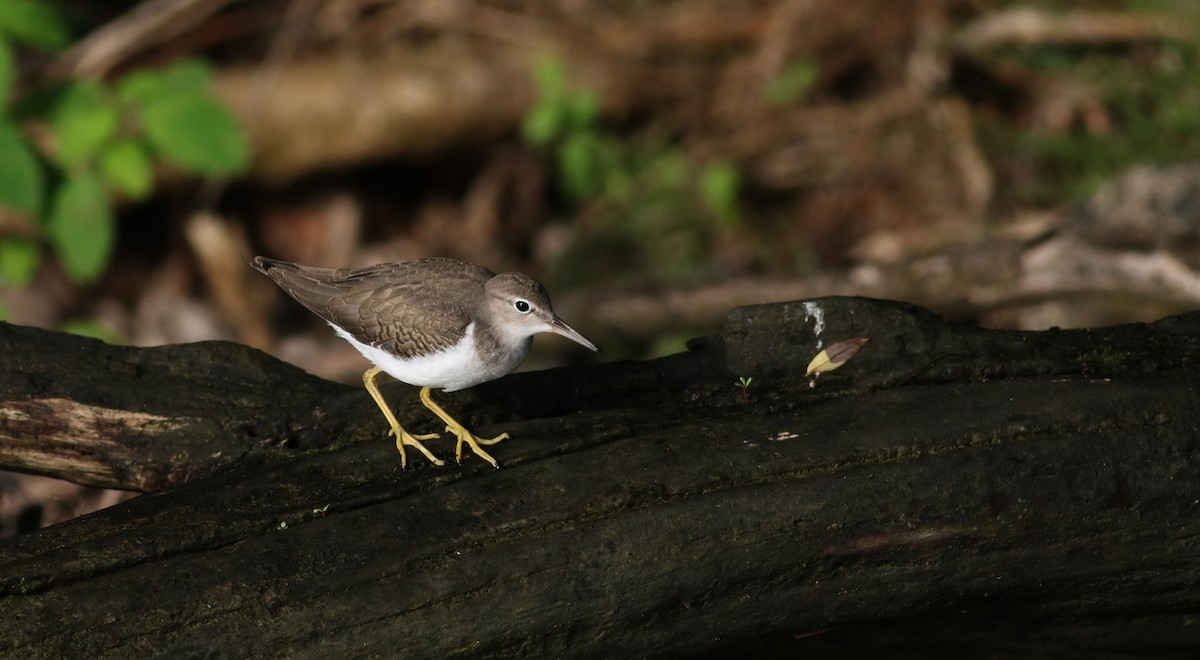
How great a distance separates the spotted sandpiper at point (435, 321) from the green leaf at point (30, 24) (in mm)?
2794

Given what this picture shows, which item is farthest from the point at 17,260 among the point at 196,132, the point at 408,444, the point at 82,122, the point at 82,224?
the point at 408,444

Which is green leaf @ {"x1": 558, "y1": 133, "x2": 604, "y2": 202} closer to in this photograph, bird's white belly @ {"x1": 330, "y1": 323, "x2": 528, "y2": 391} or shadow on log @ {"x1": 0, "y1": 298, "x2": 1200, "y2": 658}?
shadow on log @ {"x1": 0, "y1": 298, "x2": 1200, "y2": 658}

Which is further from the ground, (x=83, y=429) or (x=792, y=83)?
(x=792, y=83)

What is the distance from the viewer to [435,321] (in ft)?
14.6

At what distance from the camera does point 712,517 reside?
12.5 ft

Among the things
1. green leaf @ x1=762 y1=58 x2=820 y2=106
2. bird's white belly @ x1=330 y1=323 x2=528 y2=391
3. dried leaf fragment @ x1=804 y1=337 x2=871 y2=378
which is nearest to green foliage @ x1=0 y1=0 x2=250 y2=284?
bird's white belly @ x1=330 y1=323 x2=528 y2=391

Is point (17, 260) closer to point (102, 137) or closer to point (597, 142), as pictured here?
point (102, 137)

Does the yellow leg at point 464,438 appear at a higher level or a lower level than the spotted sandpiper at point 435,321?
lower

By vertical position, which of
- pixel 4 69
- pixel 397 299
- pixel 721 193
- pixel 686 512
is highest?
pixel 4 69

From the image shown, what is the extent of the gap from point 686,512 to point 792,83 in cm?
667

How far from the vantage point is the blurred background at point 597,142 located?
866 centimetres

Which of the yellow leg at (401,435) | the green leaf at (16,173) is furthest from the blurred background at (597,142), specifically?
the yellow leg at (401,435)

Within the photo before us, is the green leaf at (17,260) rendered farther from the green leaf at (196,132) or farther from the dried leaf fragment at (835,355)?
the dried leaf fragment at (835,355)

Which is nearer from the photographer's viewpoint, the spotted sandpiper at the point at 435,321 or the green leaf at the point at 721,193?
the spotted sandpiper at the point at 435,321
